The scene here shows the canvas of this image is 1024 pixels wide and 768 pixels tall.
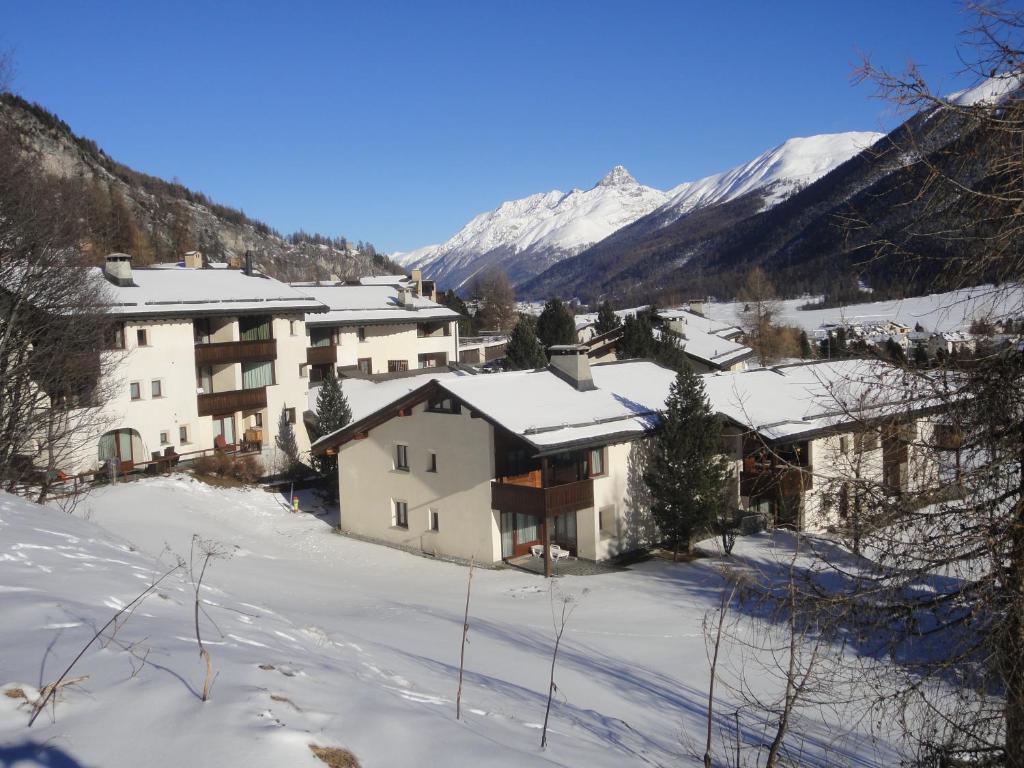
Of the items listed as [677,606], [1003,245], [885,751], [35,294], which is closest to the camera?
[1003,245]

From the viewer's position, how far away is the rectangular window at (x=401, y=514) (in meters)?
28.7

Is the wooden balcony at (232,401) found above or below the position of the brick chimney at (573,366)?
below

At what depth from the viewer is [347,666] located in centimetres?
921

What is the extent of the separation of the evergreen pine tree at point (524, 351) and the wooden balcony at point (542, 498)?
26.4 m

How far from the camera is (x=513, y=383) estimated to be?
27.9 metres

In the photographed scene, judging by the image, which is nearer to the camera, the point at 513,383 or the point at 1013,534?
the point at 1013,534

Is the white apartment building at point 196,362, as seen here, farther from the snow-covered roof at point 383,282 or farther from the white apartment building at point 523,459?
the snow-covered roof at point 383,282

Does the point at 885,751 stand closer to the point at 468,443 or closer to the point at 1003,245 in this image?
the point at 1003,245

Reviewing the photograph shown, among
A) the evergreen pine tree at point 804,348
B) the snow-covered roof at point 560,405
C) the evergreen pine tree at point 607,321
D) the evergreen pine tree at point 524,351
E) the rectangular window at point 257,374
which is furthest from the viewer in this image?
the evergreen pine tree at point 804,348

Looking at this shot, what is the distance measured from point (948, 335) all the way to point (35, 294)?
22.4 meters

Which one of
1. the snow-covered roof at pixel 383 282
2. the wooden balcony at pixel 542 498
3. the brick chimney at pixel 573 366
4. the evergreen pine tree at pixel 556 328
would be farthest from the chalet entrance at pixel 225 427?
the evergreen pine tree at pixel 556 328

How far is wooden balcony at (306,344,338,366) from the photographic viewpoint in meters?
50.6

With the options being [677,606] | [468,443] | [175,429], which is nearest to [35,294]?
[468,443]

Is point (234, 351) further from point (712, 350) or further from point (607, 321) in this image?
point (607, 321)
